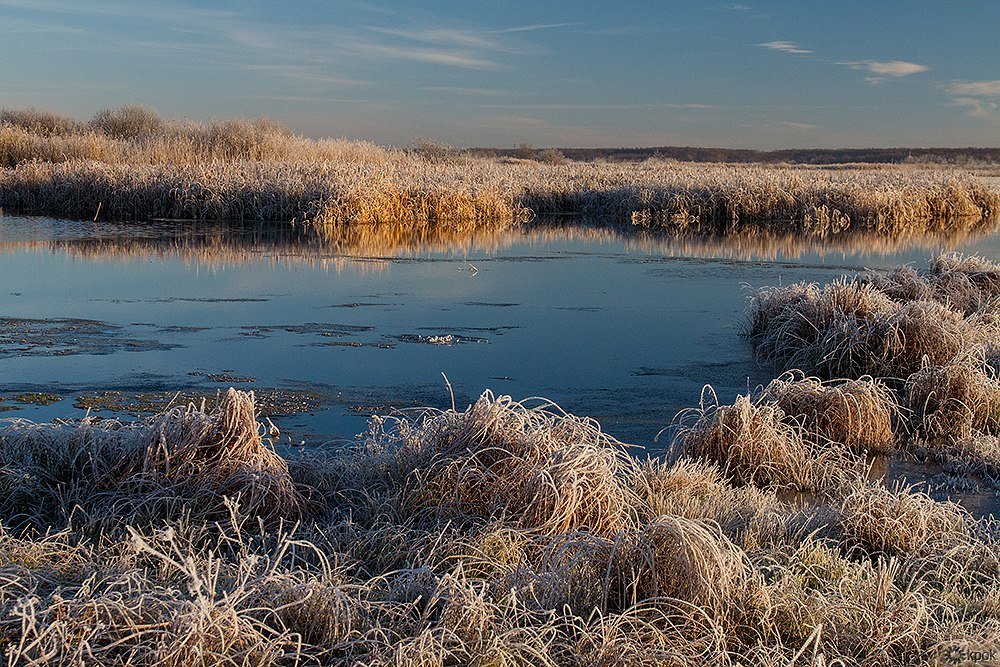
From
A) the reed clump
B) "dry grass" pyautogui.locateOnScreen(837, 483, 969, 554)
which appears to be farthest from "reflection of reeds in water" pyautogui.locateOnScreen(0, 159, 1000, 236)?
"dry grass" pyautogui.locateOnScreen(837, 483, 969, 554)

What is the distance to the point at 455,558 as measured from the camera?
13.3 ft

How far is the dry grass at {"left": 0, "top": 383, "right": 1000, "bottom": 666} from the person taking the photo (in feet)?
10.4

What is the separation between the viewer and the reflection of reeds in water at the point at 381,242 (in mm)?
15781

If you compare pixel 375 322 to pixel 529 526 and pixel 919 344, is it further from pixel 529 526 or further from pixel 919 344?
pixel 529 526

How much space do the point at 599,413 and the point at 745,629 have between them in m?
3.47

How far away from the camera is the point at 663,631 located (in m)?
3.38

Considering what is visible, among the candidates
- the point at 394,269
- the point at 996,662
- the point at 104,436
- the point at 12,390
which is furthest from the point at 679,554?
the point at 394,269

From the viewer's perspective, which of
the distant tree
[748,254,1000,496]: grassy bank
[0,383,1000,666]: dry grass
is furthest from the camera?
the distant tree

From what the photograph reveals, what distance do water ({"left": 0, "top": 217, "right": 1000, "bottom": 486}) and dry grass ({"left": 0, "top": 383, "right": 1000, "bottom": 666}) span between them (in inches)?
55.9

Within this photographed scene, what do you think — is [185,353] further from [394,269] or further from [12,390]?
[394,269]

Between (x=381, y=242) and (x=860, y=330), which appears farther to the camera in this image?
(x=381, y=242)

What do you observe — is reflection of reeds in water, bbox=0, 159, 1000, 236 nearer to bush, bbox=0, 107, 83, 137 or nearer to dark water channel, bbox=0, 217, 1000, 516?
dark water channel, bbox=0, 217, 1000, 516

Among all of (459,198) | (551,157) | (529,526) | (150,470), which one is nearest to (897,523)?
(529,526)

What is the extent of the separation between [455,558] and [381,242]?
47.1 feet
